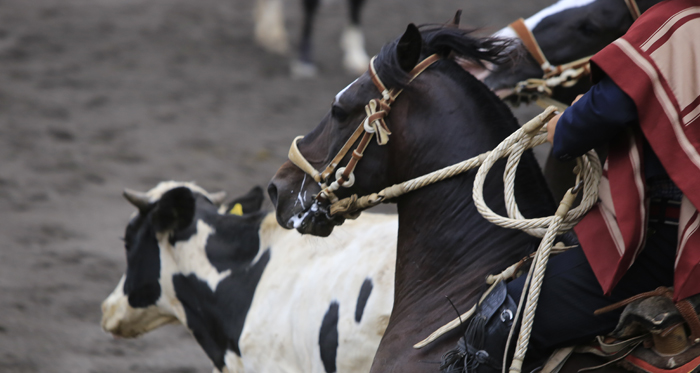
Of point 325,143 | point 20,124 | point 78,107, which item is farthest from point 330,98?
point 325,143

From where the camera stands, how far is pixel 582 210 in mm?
1959

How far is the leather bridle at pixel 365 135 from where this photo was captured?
2205mm

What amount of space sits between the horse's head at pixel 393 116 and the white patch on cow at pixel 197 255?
138 cm

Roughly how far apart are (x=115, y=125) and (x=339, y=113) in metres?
6.24

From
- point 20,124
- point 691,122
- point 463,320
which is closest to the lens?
point 691,122

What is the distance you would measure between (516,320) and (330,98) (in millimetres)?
7026

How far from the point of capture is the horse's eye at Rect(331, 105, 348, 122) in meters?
2.28

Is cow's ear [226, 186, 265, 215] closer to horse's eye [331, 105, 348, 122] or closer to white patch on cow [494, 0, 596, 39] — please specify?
white patch on cow [494, 0, 596, 39]

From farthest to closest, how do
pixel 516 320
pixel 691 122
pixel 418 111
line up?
pixel 418 111
pixel 516 320
pixel 691 122

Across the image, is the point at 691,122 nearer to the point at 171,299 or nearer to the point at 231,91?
the point at 171,299

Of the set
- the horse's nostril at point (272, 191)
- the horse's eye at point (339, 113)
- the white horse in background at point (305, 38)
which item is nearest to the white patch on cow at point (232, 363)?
the horse's nostril at point (272, 191)

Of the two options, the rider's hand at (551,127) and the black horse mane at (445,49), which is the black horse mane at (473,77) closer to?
the black horse mane at (445,49)

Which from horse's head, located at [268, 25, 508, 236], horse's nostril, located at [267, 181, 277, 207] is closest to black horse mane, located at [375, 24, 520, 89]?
horse's head, located at [268, 25, 508, 236]

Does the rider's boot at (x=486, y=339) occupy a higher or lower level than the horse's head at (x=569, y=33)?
lower
